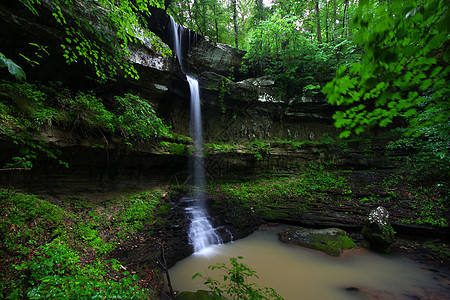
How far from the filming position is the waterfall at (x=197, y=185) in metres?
→ 5.36

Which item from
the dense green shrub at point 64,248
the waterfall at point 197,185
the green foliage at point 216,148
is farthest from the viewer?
the green foliage at point 216,148

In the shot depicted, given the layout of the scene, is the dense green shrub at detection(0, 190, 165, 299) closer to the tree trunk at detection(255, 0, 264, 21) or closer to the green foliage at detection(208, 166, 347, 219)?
the green foliage at detection(208, 166, 347, 219)

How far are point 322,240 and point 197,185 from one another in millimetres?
5837

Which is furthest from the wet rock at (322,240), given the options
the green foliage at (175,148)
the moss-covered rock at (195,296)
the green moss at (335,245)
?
the green foliage at (175,148)

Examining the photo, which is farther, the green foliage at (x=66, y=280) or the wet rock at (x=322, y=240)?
the wet rock at (x=322, y=240)

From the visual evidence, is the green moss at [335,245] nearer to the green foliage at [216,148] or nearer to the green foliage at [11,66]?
the green foliage at [216,148]

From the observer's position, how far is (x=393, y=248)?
5.21 m

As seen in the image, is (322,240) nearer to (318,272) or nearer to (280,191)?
(318,272)

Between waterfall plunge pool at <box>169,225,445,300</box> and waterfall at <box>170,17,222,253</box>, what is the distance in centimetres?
40

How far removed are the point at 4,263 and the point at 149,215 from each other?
341 cm

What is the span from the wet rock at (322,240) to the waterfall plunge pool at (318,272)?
18 cm

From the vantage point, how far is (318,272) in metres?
4.08

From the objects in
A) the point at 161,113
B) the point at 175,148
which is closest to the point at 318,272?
the point at 175,148

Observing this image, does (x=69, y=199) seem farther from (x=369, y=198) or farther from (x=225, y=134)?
(x=369, y=198)
